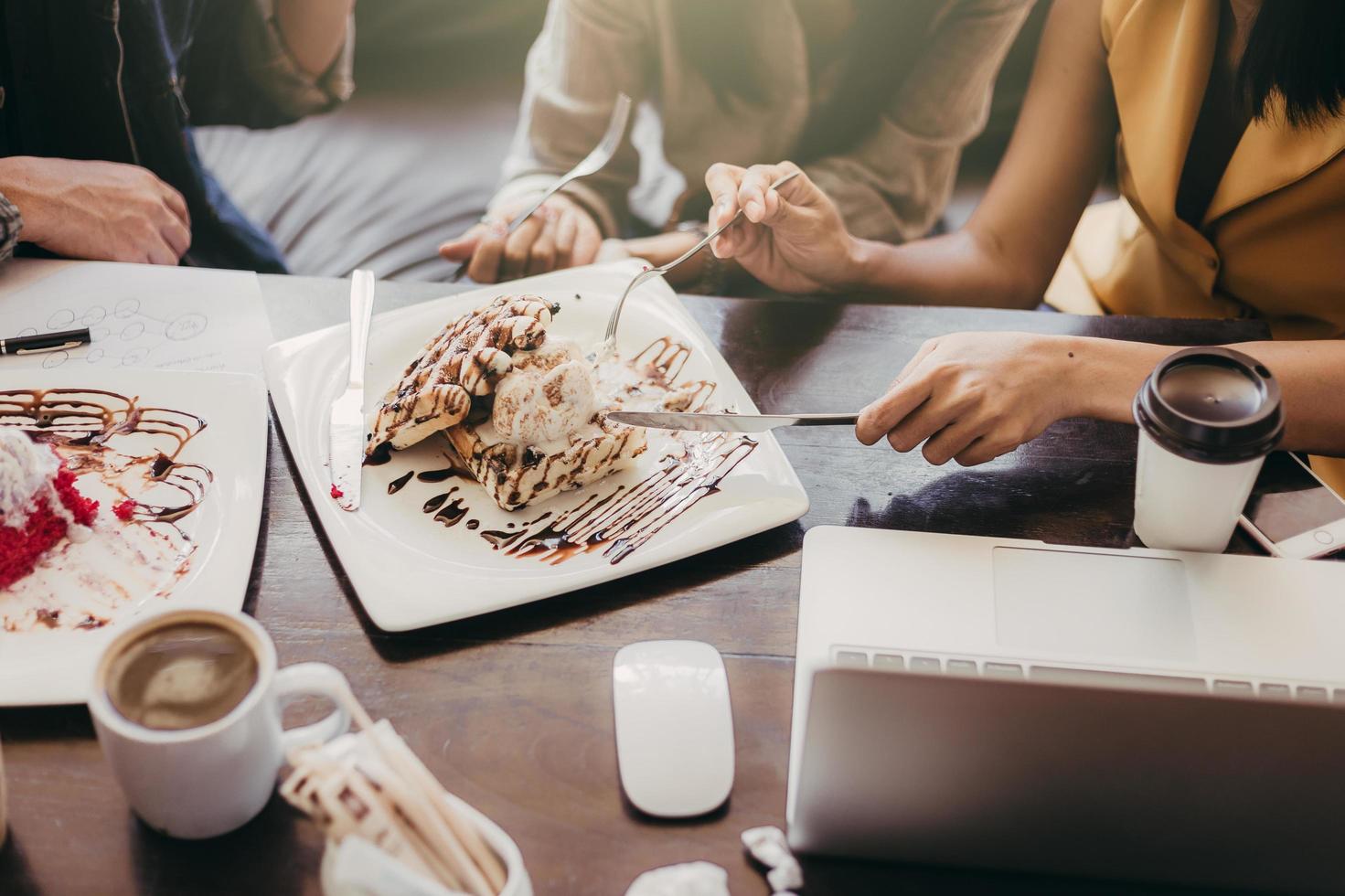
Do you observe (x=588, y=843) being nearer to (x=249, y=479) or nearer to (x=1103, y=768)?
(x=1103, y=768)

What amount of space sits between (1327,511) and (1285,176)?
1.62ft

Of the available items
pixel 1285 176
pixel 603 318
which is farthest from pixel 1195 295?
pixel 603 318

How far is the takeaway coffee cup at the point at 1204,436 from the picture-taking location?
0.74m

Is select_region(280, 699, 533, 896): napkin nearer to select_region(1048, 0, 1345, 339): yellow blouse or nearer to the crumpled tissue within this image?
the crumpled tissue

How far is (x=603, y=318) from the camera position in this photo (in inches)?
46.7

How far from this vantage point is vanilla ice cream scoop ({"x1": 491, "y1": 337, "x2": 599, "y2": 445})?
0.94 meters

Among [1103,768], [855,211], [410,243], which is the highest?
[1103,768]

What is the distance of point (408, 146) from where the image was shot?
2.32 metres

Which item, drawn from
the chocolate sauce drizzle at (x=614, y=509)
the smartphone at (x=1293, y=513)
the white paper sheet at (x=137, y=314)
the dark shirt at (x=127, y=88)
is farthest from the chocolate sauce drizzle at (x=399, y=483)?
the dark shirt at (x=127, y=88)

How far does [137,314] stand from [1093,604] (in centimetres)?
104

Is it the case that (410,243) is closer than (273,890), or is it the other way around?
(273,890)

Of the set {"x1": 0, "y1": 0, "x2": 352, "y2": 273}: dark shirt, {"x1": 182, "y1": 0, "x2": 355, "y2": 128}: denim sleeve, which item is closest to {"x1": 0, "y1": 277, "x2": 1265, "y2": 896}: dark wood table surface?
{"x1": 0, "y1": 0, "x2": 352, "y2": 273}: dark shirt

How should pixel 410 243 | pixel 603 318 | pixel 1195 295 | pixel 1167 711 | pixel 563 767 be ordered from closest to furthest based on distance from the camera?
pixel 1167 711, pixel 563 767, pixel 603 318, pixel 1195 295, pixel 410 243

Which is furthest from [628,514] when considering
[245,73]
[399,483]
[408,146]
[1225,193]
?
[408,146]
